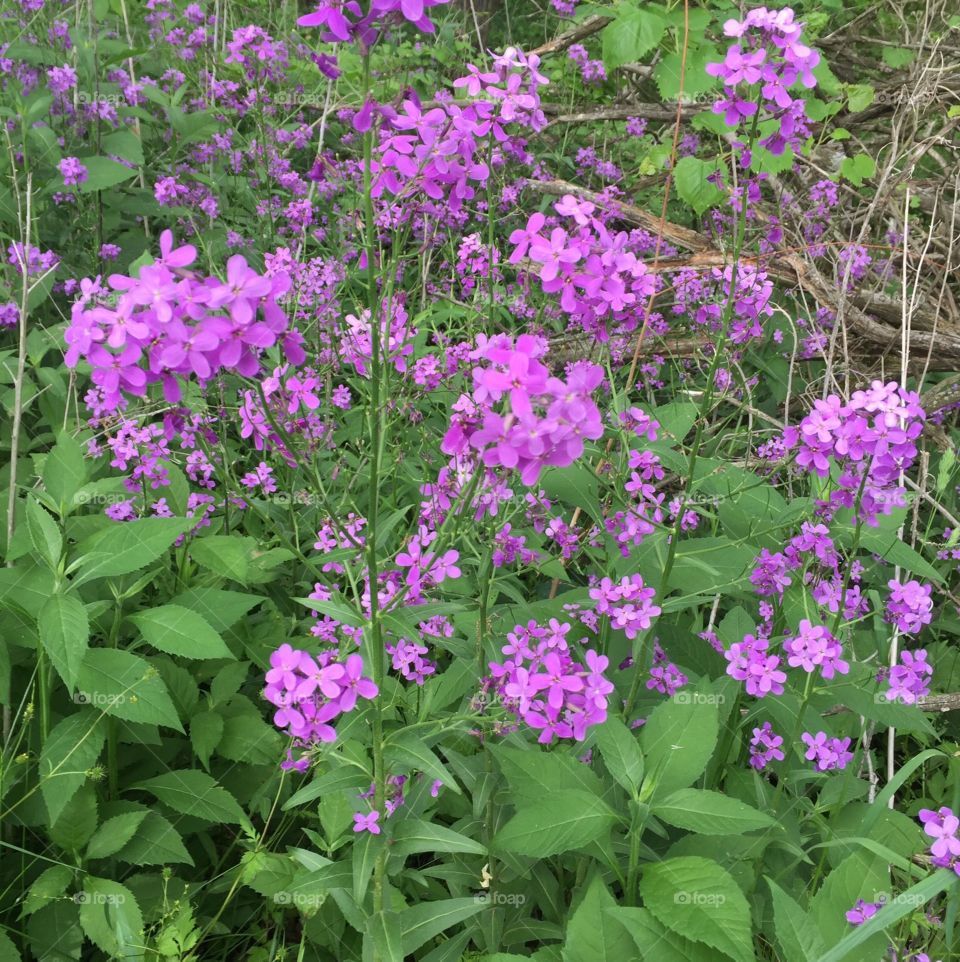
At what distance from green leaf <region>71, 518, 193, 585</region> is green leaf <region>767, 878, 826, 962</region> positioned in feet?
5.70

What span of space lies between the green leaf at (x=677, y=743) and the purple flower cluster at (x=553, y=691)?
0.19 m

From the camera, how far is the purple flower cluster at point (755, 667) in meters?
2.25

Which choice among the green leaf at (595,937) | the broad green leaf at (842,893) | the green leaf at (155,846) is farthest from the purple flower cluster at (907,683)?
the green leaf at (155,846)

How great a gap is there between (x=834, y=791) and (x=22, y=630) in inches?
93.7

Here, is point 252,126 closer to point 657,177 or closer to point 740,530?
point 657,177

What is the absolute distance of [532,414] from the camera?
144cm

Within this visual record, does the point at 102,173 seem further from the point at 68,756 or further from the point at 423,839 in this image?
the point at 423,839

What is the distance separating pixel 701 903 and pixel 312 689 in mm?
934

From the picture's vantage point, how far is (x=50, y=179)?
14.7ft

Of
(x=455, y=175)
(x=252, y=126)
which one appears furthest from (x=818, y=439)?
(x=252, y=126)

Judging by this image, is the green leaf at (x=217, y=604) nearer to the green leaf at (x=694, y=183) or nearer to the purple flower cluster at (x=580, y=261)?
the purple flower cluster at (x=580, y=261)

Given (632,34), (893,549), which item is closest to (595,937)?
(893,549)

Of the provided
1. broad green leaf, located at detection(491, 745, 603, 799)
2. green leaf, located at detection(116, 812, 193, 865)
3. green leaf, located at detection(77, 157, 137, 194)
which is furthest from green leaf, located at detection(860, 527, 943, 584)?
green leaf, located at detection(77, 157, 137, 194)

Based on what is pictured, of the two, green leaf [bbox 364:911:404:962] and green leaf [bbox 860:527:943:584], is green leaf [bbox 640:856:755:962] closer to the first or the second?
green leaf [bbox 364:911:404:962]
